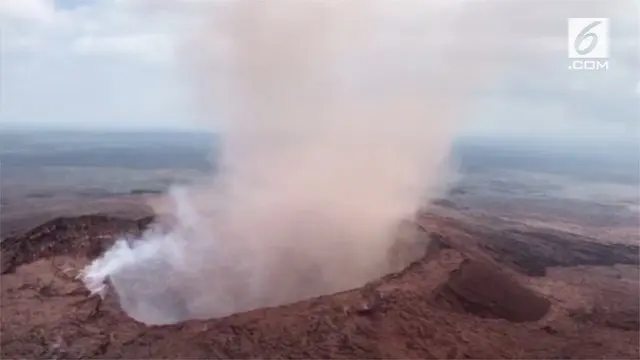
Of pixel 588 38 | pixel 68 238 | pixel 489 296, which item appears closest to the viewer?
pixel 489 296

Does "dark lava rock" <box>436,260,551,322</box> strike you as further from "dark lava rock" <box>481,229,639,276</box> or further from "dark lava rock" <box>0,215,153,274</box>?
"dark lava rock" <box>0,215,153,274</box>

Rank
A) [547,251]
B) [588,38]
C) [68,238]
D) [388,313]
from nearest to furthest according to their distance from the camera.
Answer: [388,313] → [68,238] → [547,251] → [588,38]

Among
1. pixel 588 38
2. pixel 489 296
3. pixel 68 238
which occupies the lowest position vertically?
pixel 489 296

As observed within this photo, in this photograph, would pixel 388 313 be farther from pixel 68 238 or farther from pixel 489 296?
pixel 68 238

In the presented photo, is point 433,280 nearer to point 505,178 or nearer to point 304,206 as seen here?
point 304,206

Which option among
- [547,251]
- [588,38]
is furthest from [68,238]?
[588,38]

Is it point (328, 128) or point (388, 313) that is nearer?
point (388, 313)

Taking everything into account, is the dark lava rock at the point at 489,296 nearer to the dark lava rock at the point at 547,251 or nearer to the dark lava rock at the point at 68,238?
the dark lava rock at the point at 547,251
